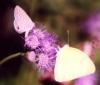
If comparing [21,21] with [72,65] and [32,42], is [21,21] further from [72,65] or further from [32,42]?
[72,65]

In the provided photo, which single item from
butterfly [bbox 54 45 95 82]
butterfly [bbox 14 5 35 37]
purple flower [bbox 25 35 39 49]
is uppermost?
butterfly [bbox 14 5 35 37]

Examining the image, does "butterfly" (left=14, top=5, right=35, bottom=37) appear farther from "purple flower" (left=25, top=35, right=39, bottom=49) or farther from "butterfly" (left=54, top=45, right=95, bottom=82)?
"butterfly" (left=54, top=45, right=95, bottom=82)

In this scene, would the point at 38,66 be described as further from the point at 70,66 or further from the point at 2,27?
the point at 2,27

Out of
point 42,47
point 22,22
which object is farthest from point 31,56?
point 22,22

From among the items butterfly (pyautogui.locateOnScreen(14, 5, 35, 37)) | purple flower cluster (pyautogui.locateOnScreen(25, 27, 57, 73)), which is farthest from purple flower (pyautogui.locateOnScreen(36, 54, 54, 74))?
butterfly (pyautogui.locateOnScreen(14, 5, 35, 37))

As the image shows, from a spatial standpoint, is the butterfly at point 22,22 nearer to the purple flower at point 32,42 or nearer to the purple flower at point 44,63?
the purple flower at point 32,42

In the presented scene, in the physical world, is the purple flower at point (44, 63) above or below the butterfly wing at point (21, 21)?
below

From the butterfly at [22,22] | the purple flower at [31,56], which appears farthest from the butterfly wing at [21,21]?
the purple flower at [31,56]
